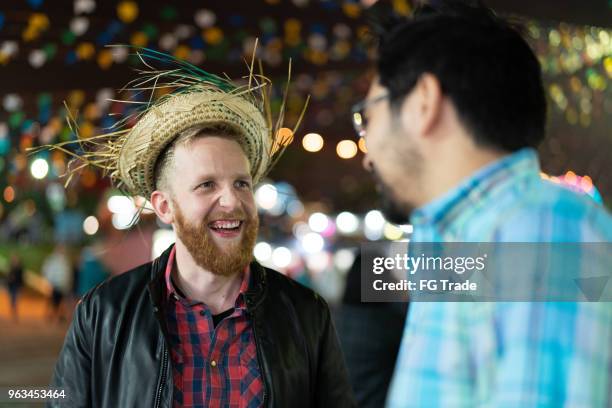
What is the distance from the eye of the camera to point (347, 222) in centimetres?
3108

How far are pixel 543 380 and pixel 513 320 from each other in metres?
0.09

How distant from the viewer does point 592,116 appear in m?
14.4

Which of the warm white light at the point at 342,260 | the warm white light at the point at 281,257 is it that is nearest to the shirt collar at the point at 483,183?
the warm white light at the point at 342,260

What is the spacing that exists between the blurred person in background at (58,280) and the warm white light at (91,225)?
12.8ft

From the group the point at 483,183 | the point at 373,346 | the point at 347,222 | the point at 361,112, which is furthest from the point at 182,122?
the point at 347,222

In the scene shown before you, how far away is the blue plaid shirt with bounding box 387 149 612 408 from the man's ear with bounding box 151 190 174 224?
5.00 ft

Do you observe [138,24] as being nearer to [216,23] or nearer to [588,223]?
[216,23]

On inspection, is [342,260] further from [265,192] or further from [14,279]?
[265,192]

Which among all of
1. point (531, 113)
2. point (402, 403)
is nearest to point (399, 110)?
point (531, 113)

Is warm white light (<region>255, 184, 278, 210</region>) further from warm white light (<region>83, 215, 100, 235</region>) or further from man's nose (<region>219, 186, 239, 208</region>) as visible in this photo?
warm white light (<region>83, 215, 100, 235</region>)

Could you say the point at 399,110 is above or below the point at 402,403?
above

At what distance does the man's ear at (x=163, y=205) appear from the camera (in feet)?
8.86

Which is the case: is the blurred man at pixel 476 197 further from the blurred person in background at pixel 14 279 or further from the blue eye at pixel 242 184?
the blurred person in background at pixel 14 279

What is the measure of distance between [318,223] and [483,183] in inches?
1172
